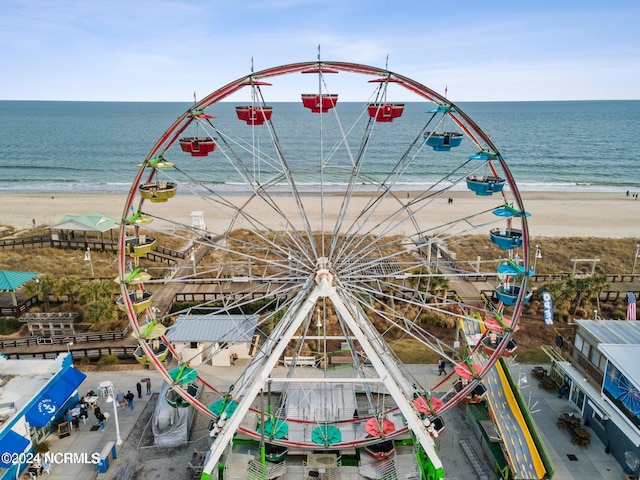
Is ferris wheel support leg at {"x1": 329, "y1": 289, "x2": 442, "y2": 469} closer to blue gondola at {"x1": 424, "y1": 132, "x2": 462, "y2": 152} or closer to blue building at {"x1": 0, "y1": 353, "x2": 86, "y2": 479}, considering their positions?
blue gondola at {"x1": 424, "y1": 132, "x2": 462, "y2": 152}

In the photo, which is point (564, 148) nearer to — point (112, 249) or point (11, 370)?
point (112, 249)

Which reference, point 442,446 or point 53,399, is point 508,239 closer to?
point 442,446

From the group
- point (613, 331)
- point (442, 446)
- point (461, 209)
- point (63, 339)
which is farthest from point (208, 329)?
point (461, 209)

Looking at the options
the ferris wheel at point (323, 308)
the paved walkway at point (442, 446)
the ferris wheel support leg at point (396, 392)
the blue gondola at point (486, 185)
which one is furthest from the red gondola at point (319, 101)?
the paved walkway at point (442, 446)

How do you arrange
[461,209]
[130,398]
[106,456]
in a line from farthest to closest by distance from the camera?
1. [461,209]
2. [130,398]
3. [106,456]

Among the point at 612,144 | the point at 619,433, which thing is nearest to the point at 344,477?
the point at 619,433

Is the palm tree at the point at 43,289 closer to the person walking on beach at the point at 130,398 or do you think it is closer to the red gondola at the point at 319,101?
the person walking on beach at the point at 130,398
